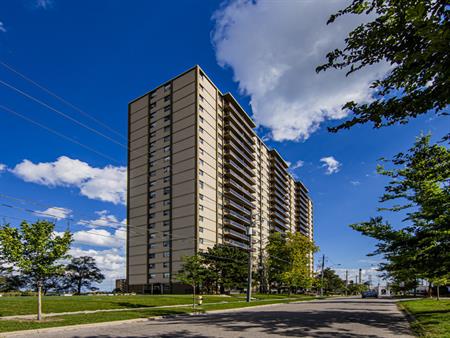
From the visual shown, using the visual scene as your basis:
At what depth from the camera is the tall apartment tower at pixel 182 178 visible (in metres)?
65.2

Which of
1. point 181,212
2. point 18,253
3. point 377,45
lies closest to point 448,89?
point 377,45

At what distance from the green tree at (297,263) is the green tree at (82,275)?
53.1 m

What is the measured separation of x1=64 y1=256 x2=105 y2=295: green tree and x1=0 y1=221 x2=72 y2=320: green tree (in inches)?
3323

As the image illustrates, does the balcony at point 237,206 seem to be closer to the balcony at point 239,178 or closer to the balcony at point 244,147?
the balcony at point 239,178

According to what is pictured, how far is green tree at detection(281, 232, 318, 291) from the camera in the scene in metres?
66.1

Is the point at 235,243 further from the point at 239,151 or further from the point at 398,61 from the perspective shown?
the point at 398,61

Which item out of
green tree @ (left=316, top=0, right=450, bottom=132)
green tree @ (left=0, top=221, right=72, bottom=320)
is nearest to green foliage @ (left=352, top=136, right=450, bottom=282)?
green tree @ (left=316, top=0, right=450, bottom=132)

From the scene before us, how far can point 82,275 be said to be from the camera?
314 feet

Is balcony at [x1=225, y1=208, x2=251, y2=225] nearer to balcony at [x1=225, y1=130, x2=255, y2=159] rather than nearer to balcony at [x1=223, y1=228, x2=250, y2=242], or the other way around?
balcony at [x1=223, y1=228, x2=250, y2=242]

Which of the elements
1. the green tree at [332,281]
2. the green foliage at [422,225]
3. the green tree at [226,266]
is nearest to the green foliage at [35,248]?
the green foliage at [422,225]

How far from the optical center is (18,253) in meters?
16.2

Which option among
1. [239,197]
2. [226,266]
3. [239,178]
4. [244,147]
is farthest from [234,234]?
[244,147]

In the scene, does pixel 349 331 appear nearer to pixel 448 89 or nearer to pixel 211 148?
pixel 448 89

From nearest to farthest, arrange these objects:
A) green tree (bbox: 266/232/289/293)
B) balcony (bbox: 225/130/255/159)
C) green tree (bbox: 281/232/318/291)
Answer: green tree (bbox: 281/232/318/291) → green tree (bbox: 266/232/289/293) → balcony (bbox: 225/130/255/159)
